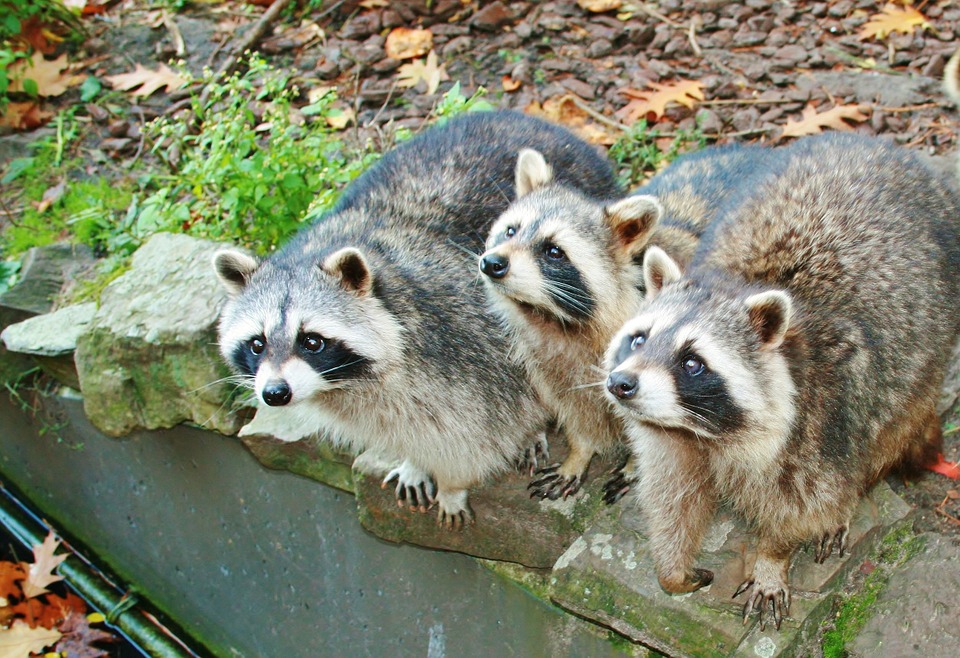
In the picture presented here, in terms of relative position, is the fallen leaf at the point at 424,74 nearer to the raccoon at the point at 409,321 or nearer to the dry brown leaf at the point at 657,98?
the dry brown leaf at the point at 657,98

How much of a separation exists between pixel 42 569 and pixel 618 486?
10.9 feet

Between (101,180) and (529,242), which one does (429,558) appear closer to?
(529,242)

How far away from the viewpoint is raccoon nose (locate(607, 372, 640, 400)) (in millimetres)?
2605

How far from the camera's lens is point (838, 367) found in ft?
9.20

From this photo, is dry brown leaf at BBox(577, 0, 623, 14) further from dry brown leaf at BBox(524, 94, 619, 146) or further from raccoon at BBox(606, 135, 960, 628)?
raccoon at BBox(606, 135, 960, 628)

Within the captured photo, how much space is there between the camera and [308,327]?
10.3ft

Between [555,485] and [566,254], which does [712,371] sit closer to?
[566,254]

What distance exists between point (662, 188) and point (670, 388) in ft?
4.69

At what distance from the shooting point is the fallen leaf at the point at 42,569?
5211 mm

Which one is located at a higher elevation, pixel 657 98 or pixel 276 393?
pixel 276 393

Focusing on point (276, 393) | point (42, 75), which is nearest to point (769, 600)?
point (276, 393)

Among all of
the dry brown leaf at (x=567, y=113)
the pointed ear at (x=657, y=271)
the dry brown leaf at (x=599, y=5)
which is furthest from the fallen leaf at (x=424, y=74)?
the pointed ear at (x=657, y=271)

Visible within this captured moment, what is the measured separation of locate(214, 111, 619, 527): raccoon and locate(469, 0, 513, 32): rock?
2069mm

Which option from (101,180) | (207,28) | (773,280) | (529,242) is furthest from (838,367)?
(207,28)
